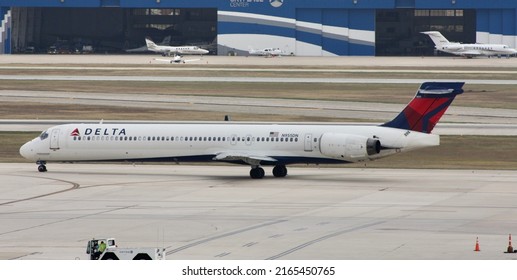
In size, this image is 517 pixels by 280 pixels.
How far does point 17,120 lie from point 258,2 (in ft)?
335

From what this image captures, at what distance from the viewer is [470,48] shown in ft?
607

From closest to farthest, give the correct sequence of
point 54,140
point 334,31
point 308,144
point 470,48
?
point 308,144 → point 54,140 → point 470,48 → point 334,31

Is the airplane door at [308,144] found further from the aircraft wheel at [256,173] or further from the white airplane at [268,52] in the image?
the white airplane at [268,52]

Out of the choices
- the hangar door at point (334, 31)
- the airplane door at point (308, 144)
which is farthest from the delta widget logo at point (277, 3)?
the airplane door at point (308, 144)

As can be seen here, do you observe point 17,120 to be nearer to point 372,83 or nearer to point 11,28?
point 372,83

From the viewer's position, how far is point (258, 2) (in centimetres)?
19262

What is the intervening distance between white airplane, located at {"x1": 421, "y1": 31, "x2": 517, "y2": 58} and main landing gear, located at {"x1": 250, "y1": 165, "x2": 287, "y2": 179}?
126175 mm

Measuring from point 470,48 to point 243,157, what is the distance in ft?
426

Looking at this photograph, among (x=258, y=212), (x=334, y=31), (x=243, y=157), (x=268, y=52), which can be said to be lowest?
(x=258, y=212)

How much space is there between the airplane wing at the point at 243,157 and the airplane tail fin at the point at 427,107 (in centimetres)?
696

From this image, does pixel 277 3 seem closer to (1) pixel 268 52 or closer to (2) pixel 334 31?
(1) pixel 268 52

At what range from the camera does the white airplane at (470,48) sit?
183m

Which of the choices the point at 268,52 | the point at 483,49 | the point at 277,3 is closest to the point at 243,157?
the point at 483,49

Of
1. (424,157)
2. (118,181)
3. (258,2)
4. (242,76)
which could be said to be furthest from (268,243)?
(258,2)
